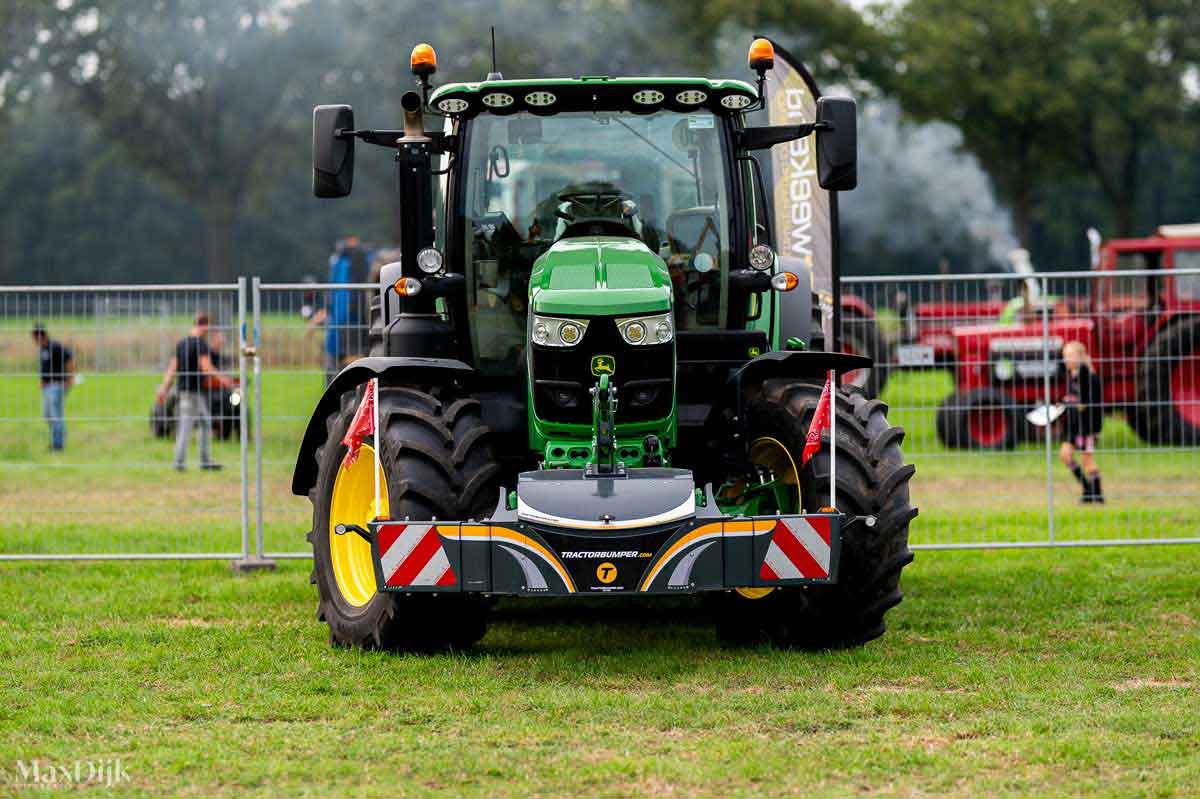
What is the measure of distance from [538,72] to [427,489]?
38907mm

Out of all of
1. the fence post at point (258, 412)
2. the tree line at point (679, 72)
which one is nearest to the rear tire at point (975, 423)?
the fence post at point (258, 412)

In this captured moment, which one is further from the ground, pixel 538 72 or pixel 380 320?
pixel 538 72

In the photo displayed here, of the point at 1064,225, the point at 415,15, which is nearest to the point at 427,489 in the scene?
the point at 415,15

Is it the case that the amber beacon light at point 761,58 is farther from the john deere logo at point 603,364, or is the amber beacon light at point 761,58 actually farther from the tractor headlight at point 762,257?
the john deere logo at point 603,364

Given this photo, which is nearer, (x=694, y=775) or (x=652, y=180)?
(x=694, y=775)

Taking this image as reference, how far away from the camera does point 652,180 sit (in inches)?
338

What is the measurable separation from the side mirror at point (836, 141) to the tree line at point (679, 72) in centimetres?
3598

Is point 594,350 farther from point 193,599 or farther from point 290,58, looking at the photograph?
point 290,58

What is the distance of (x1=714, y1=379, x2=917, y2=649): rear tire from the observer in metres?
7.73

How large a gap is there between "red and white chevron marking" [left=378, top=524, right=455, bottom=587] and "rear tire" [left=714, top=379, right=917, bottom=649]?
1.57 metres

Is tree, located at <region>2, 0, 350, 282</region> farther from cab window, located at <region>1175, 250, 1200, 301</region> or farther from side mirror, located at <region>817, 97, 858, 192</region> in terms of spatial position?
side mirror, located at <region>817, 97, 858, 192</region>

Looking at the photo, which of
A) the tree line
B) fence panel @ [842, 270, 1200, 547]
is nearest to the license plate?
fence panel @ [842, 270, 1200, 547]

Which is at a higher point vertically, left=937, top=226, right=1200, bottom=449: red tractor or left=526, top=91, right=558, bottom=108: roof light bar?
left=526, top=91, right=558, bottom=108: roof light bar

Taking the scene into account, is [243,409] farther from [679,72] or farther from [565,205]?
[679,72]
